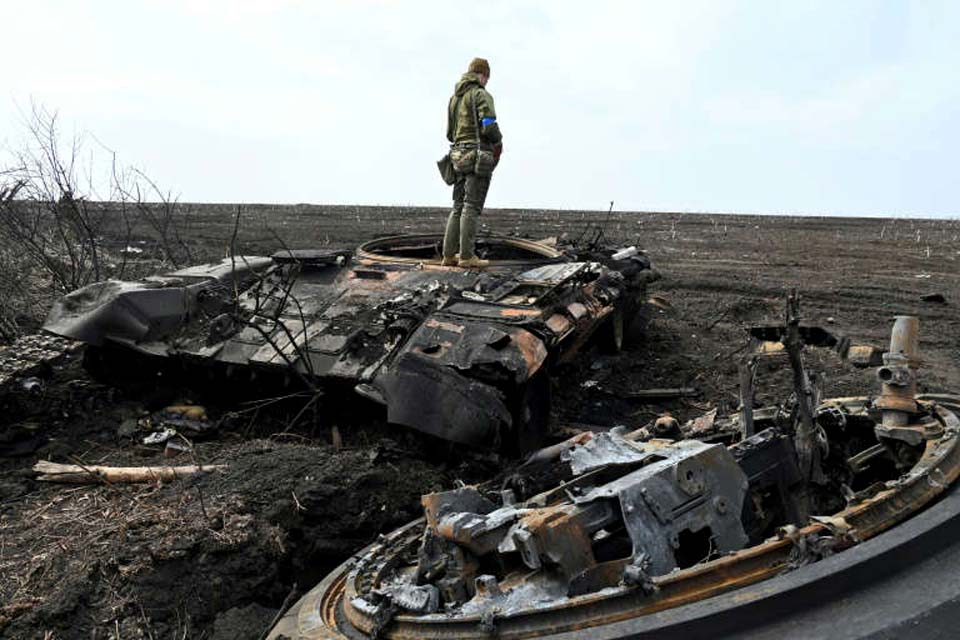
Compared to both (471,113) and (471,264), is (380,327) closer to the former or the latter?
(471,264)

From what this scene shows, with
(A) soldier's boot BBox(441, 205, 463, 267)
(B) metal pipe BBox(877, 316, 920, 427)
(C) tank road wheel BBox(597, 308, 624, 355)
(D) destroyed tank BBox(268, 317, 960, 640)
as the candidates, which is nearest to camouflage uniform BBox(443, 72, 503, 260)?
(A) soldier's boot BBox(441, 205, 463, 267)

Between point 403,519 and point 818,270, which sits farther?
point 818,270

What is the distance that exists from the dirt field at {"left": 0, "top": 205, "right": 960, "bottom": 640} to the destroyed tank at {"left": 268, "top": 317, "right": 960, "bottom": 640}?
0.94 meters

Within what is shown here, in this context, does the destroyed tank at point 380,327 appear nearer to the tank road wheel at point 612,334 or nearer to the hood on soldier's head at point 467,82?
the tank road wheel at point 612,334

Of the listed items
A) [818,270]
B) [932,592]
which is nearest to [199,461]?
[932,592]

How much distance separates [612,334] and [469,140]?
2.89 meters

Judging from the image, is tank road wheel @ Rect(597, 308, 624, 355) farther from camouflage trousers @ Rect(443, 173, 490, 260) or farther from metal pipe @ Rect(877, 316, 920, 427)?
metal pipe @ Rect(877, 316, 920, 427)

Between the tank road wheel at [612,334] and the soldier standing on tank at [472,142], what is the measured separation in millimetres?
1910

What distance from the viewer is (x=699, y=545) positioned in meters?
3.57

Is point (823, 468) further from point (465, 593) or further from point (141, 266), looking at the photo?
point (141, 266)

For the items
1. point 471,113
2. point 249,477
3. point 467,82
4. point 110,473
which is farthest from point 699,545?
point 467,82

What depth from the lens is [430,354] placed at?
5988 mm

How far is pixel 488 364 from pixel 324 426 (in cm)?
175

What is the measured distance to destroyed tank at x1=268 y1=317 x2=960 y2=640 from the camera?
274 cm
